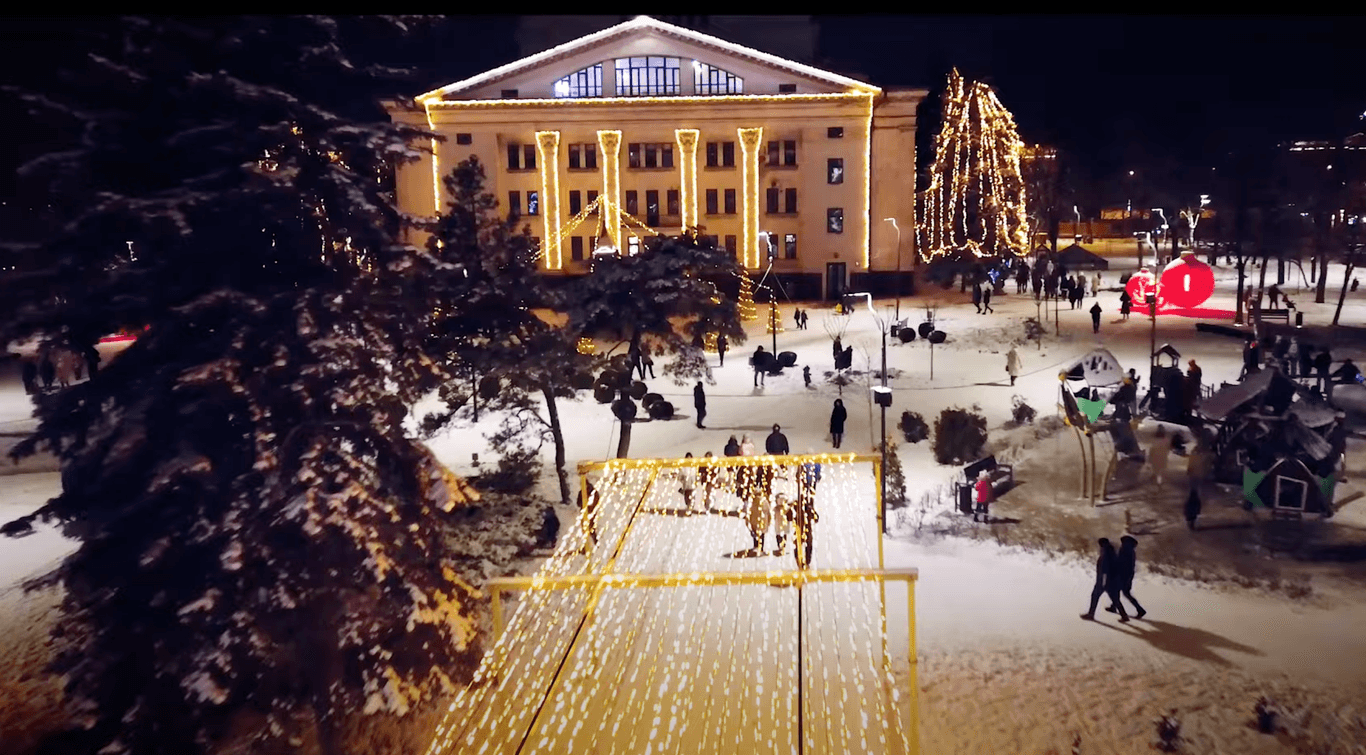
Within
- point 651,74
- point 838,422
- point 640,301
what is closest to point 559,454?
point 640,301

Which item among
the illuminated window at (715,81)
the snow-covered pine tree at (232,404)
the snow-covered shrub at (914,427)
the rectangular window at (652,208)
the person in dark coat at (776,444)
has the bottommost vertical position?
the snow-covered shrub at (914,427)

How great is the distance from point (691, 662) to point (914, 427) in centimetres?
1043

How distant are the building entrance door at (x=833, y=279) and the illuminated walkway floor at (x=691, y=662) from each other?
29172mm

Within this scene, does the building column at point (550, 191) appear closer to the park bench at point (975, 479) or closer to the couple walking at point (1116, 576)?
the park bench at point (975, 479)

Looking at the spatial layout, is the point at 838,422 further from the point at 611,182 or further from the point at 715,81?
the point at 715,81

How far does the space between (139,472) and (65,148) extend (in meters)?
3.07

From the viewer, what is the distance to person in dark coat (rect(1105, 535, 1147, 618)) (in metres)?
11.4

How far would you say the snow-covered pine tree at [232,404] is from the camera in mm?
8516

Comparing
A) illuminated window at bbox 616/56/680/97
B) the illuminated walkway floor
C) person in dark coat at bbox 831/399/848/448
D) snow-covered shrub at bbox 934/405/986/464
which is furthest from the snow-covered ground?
illuminated window at bbox 616/56/680/97

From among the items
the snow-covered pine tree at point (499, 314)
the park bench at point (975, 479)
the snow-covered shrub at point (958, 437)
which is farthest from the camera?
the snow-covered shrub at point (958, 437)

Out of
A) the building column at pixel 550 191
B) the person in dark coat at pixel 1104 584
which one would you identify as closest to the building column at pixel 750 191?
the building column at pixel 550 191

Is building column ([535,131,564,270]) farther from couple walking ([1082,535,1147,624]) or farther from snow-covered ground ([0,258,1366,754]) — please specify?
couple walking ([1082,535,1147,624])

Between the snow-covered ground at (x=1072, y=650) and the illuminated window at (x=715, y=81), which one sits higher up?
the illuminated window at (x=715, y=81)

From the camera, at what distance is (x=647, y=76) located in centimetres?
4056
